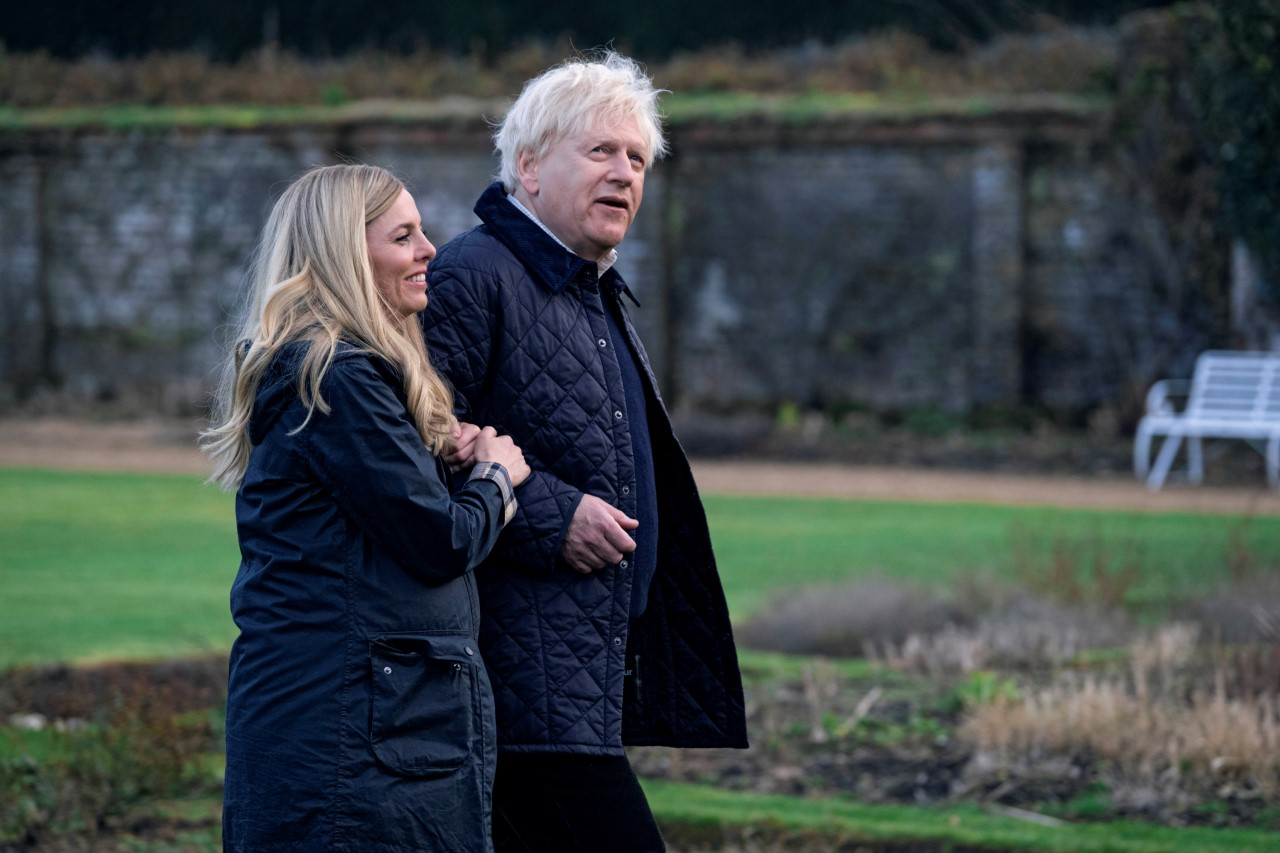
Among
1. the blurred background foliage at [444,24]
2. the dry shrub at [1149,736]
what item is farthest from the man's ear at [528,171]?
the blurred background foliage at [444,24]

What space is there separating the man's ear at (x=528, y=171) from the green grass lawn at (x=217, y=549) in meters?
4.33

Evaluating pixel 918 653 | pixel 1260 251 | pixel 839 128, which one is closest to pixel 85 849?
pixel 918 653

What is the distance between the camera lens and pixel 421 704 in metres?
2.75

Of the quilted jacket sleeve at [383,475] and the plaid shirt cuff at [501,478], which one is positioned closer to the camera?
the quilted jacket sleeve at [383,475]

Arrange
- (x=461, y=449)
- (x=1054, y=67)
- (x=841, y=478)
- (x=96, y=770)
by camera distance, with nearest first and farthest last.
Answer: (x=461, y=449)
(x=96, y=770)
(x=841, y=478)
(x=1054, y=67)

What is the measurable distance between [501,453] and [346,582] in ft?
1.36

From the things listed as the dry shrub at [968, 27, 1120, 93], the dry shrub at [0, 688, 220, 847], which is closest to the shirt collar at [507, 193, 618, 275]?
the dry shrub at [0, 688, 220, 847]

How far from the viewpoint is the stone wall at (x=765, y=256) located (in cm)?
1830

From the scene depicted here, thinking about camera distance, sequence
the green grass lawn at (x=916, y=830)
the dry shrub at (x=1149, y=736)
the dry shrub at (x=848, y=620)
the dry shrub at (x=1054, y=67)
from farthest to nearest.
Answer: the dry shrub at (x=1054, y=67) → the dry shrub at (x=848, y=620) → the dry shrub at (x=1149, y=736) → the green grass lawn at (x=916, y=830)

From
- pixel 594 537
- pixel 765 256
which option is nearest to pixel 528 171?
pixel 594 537

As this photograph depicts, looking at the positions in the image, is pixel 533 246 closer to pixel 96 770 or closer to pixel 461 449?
pixel 461 449

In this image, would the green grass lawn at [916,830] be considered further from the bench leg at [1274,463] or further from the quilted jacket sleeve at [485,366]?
the bench leg at [1274,463]

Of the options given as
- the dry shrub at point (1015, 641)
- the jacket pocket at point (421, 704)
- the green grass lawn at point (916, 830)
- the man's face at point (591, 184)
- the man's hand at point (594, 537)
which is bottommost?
the dry shrub at point (1015, 641)

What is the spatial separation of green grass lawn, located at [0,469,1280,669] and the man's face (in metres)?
4.36
